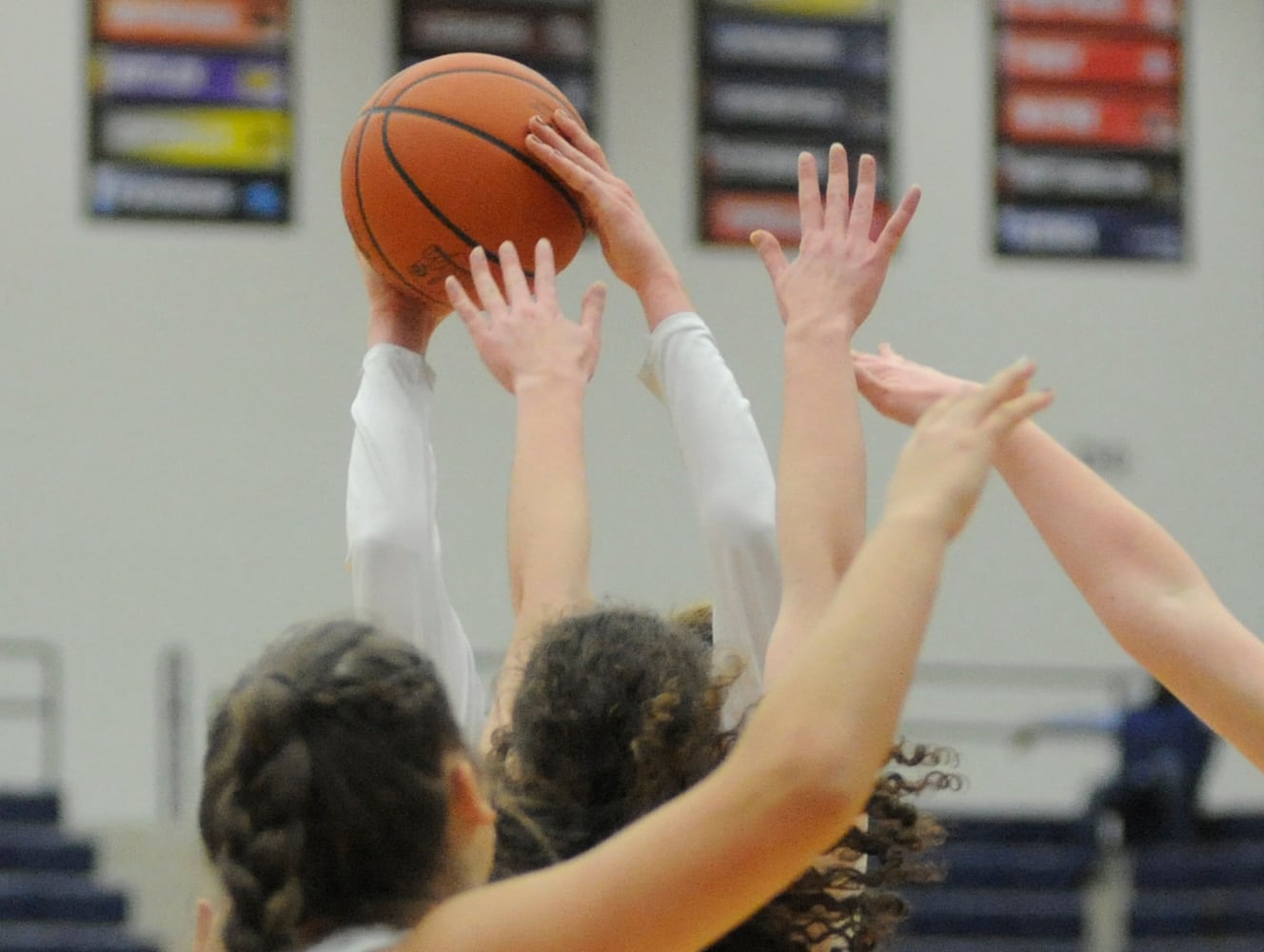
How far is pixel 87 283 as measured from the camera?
725 cm

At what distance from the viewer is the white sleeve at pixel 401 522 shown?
166 centimetres

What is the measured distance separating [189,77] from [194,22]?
0.74 feet

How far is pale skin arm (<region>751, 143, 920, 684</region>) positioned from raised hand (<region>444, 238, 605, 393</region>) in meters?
0.31

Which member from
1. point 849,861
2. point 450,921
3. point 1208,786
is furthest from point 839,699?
point 1208,786

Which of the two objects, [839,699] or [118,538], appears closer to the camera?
[839,699]

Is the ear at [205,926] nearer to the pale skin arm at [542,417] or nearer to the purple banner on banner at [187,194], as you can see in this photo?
the pale skin arm at [542,417]

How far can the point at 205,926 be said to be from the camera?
1.17m

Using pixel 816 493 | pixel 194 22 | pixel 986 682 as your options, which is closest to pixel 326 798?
pixel 816 493

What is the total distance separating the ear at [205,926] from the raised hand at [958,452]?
1.61 ft

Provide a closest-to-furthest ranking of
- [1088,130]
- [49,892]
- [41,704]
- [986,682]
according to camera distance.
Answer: [49,892] → [41,704] → [986,682] → [1088,130]

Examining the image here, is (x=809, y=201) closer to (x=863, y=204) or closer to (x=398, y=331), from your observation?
(x=863, y=204)

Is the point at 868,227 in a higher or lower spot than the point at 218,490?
higher

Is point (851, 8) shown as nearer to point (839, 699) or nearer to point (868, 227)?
point (868, 227)

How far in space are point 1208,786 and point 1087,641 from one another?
94cm
